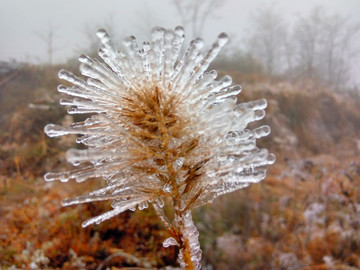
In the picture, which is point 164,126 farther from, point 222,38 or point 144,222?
point 144,222

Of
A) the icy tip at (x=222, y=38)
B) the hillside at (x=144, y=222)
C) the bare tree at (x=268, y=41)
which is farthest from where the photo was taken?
the bare tree at (x=268, y=41)

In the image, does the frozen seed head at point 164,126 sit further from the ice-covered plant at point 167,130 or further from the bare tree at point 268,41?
the bare tree at point 268,41

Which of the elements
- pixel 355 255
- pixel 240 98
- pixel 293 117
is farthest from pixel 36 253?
pixel 293 117

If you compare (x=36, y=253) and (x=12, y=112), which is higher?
(x=12, y=112)

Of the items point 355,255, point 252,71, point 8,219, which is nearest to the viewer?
point 355,255

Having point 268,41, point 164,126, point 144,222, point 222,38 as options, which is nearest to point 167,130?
point 164,126

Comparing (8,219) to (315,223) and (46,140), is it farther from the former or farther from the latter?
(315,223)

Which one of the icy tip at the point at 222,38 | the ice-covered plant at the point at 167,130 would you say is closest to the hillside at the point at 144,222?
the ice-covered plant at the point at 167,130

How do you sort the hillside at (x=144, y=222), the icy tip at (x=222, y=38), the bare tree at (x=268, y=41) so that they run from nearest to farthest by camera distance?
the icy tip at (x=222, y=38) → the hillside at (x=144, y=222) → the bare tree at (x=268, y=41)
